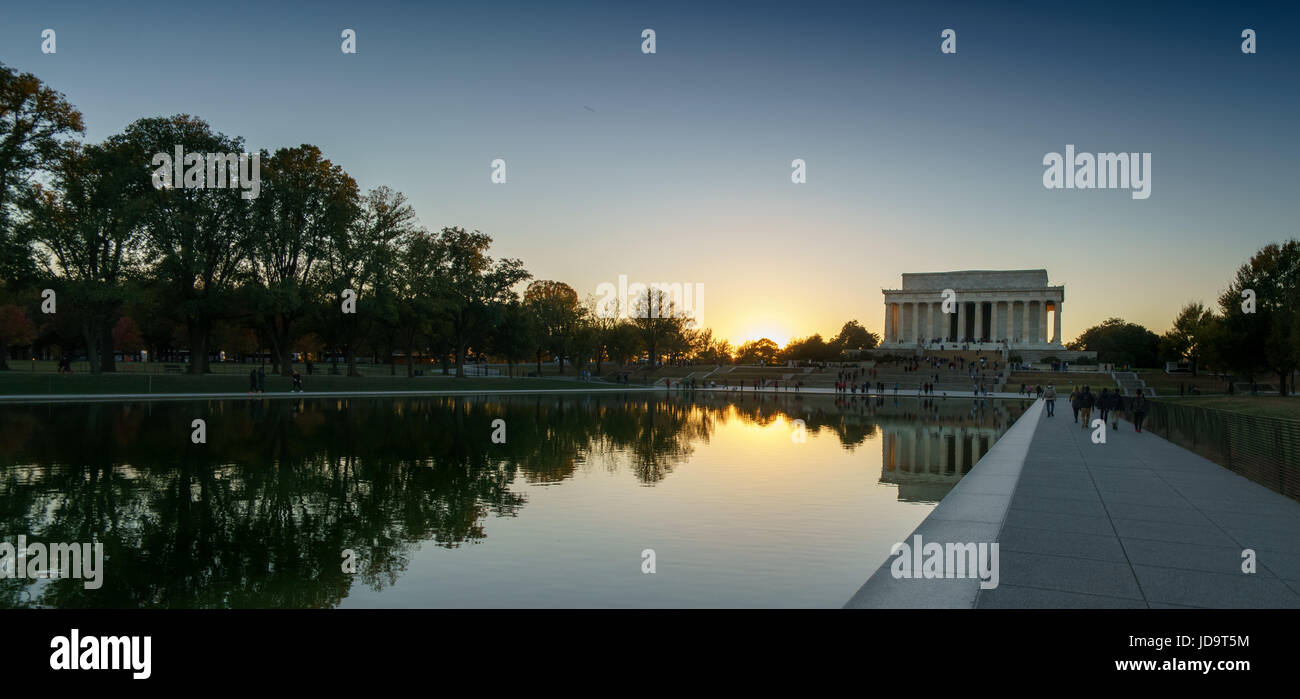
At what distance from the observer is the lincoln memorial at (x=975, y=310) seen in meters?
113

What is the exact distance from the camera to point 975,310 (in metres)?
119

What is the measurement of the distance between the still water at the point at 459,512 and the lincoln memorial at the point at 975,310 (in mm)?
96330

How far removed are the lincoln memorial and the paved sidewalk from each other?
103 meters

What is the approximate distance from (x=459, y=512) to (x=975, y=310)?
388ft

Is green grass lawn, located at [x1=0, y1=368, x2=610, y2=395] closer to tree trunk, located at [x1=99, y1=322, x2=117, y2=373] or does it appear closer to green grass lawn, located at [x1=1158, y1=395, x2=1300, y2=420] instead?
tree trunk, located at [x1=99, y1=322, x2=117, y2=373]

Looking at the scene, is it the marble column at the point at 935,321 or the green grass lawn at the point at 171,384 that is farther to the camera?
the marble column at the point at 935,321

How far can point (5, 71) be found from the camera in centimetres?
4200

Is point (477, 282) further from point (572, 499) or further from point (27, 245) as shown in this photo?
point (572, 499)
